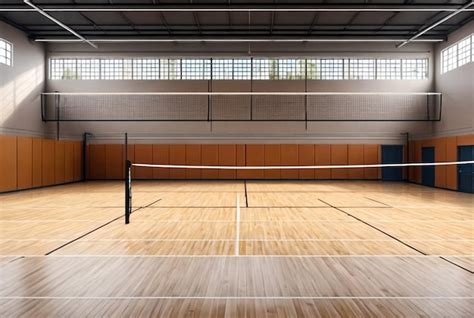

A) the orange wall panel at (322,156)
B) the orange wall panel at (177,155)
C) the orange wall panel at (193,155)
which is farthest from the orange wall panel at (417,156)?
the orange wall panel at (177,155)

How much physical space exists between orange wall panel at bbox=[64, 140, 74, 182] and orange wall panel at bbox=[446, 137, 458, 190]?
22.5 m

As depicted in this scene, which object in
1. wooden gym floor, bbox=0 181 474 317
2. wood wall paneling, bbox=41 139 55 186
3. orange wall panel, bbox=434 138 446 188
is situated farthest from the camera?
orange wall panel, bbox=434 138 446 188

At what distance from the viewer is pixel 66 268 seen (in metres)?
5.62

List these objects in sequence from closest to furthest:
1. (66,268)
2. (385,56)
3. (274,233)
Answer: (66,268), (274,233), (385,56)

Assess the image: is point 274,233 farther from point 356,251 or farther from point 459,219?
point 459,219

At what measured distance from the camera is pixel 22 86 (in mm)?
21234

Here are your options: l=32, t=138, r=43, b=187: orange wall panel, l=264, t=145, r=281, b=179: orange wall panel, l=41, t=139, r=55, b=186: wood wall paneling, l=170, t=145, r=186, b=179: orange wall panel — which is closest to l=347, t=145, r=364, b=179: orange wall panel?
l=264, t=145, r=281, b=179: orange wall panel

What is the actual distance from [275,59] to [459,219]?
1715 cm

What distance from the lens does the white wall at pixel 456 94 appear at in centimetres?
1912

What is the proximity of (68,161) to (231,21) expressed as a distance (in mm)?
13404

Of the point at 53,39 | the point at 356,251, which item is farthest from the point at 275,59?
the point at 356,251

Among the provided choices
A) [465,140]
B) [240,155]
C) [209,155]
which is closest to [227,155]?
[240,155]

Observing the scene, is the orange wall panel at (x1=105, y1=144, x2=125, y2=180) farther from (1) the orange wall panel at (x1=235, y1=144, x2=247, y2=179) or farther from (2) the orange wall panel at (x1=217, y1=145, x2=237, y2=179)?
(1) the orange wall panel at (x1=235, y1=144, x2=247, y2=179)

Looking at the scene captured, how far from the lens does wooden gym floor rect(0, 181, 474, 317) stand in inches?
167
